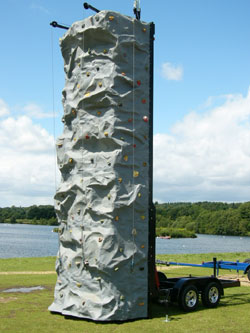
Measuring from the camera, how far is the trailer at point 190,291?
10.7 meters

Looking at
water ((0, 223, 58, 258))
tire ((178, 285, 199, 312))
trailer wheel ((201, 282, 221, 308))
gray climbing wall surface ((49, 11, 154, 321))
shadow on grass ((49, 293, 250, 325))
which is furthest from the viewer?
water ((0, 223, 58, 258))

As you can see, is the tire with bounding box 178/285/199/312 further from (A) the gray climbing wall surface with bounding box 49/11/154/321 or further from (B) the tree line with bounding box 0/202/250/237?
(B) the tree line with bounding box 0/202/250/237

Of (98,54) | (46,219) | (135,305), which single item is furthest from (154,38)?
(46,219)

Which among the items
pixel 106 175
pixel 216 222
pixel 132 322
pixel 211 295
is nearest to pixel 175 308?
pixel 211 295

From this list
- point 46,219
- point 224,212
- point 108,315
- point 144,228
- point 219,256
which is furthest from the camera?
point 46,219

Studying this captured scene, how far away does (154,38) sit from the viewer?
1123cm

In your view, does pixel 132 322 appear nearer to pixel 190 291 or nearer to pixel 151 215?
pixel 190 291

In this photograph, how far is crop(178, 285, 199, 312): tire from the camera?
10648mm

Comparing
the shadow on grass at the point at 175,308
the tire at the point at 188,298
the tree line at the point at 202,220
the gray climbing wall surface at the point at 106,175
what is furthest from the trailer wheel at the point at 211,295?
the tree line at the point at 202,220

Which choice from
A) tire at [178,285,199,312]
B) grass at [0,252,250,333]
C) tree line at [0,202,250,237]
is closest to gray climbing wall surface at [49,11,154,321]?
grass at [0,252,250,333]

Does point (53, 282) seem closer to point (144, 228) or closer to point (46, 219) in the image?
point (144, 228)

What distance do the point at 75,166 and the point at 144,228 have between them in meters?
2.41

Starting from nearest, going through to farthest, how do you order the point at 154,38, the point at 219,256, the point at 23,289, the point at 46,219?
1. the point at 154,38
2. the point at 23,289
3. the point at 219,256
4. the point at 46,219

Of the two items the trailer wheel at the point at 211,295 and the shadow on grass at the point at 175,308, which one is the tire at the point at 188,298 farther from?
the trailer wheel at the point at 211,295
